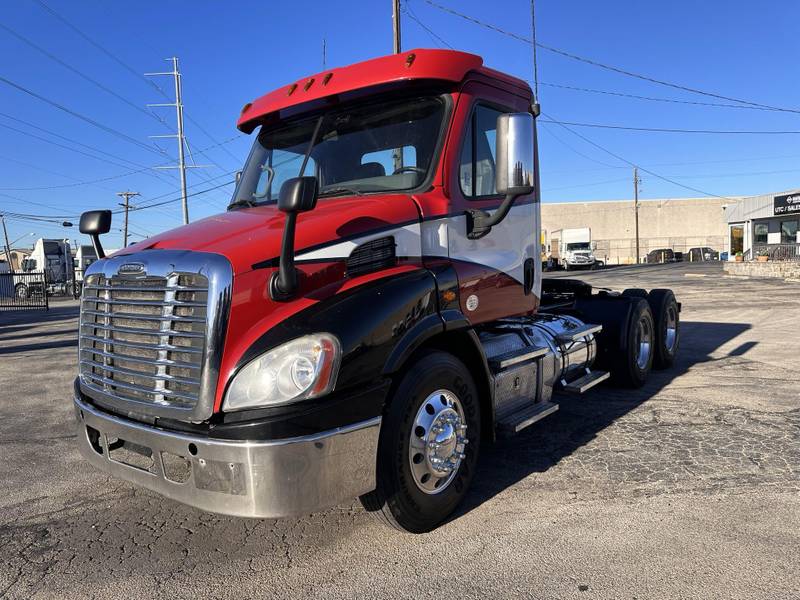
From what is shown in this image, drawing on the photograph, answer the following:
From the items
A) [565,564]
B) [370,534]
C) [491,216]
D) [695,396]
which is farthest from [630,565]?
[695,396]

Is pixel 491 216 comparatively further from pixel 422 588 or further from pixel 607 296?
pixel 607 296

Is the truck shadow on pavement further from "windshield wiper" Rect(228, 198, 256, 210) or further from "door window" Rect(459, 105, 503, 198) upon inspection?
"windshield wiper" Rect(228, 198, 256, 210)

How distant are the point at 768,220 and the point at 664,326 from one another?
4374cm

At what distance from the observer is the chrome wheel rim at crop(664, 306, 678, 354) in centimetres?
781

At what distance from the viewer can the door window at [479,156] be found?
3.81 m

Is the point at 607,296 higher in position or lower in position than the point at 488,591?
higher

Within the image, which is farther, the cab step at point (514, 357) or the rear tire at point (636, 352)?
the rear tire at point (636, 352)

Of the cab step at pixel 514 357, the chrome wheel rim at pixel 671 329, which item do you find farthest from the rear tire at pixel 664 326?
the cab step at pixel 514 357

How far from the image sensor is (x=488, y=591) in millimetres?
2748

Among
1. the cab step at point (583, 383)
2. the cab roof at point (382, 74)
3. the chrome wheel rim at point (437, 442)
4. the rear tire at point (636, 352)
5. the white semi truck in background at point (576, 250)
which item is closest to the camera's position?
the chrome wheel rim at point (437, 442)

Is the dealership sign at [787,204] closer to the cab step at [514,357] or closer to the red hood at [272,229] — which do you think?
the cab step at [514,357]

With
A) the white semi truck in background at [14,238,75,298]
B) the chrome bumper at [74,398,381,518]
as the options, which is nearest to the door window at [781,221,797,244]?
the chrome bumper at [74,398,381,518]

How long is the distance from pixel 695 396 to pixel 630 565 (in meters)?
3.88

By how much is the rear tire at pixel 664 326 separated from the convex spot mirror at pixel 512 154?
478 centimetres
